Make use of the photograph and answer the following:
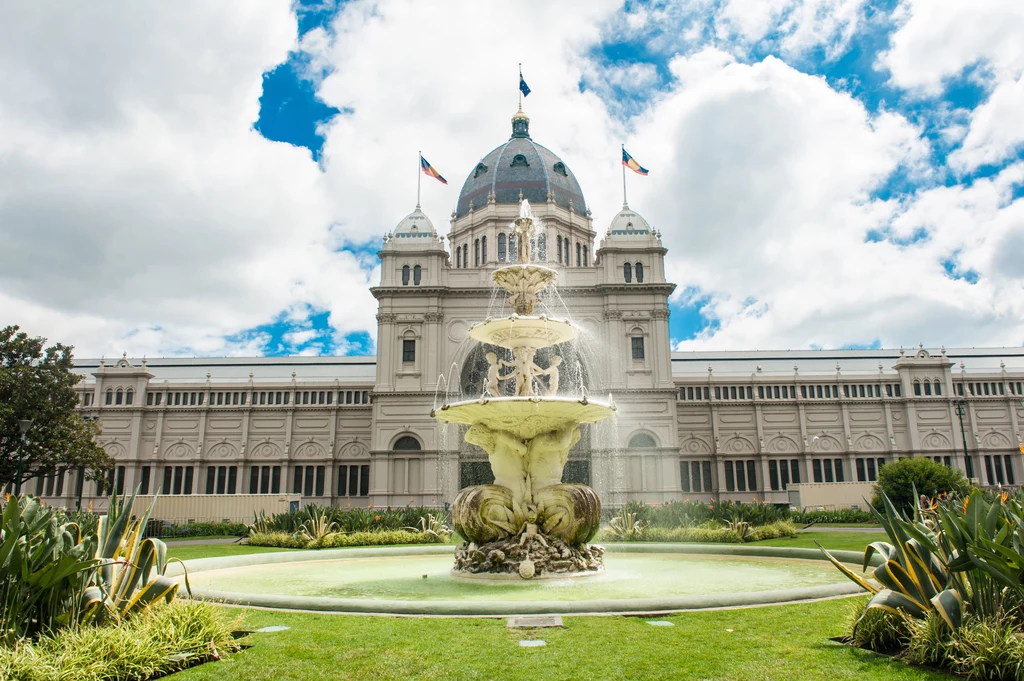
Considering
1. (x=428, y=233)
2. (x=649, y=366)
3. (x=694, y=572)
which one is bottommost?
(x=694, y=572)

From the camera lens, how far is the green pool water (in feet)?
36.6

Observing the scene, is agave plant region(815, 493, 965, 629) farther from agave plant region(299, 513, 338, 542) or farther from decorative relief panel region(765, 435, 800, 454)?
decorative relief panel region(765, 435, 800, 454)

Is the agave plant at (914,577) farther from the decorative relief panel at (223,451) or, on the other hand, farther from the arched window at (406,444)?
the decorative relief panel at (223,451)

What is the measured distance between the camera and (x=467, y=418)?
1401 centimetres

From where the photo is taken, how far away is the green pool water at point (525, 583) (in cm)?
1116

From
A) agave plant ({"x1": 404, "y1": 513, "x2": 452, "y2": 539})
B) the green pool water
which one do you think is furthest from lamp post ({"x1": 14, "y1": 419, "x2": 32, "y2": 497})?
agave plant ({"x1": 404, "y1": 513, "x2": 452, "y2": 539})

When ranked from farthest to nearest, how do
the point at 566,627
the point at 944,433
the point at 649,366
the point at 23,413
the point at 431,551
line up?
the point at 944,433, the point at 649,366, the point at 23,413, the point at 431,551, the point at 566,627

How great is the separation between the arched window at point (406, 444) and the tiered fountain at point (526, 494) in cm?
3296

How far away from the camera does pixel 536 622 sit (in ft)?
26.6

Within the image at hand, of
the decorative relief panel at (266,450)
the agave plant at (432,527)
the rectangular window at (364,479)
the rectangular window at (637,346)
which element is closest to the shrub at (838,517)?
the rectangular window at (637,346)

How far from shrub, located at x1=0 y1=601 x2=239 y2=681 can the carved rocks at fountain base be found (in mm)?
6167

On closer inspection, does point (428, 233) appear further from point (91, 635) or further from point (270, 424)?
point (91, 635)

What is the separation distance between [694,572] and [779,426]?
149ft

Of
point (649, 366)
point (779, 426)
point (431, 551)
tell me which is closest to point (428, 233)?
point (649, 366)
